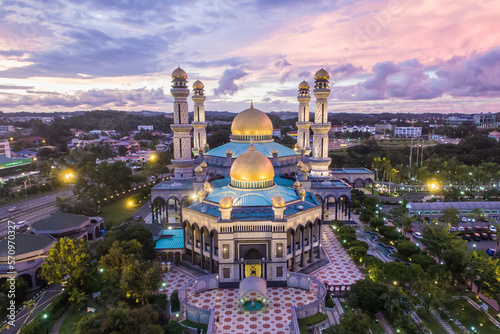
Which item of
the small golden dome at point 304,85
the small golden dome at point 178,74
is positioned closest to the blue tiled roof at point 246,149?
the small golden dome at point 304,85

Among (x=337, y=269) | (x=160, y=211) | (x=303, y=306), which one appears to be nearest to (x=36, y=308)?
(x=160, y=211)

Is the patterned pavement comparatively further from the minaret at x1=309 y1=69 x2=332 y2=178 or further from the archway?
the archway

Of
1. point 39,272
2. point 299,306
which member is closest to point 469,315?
point 299,306

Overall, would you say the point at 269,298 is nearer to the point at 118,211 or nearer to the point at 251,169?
the point at 251,169

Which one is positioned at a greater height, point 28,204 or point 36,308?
point 28,204

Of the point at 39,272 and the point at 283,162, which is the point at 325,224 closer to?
the point at 283,162

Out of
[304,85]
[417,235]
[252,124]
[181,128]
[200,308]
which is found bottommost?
[200,308]

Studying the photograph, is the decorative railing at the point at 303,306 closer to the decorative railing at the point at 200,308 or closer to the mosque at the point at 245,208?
the mosque at the point at 245,208
